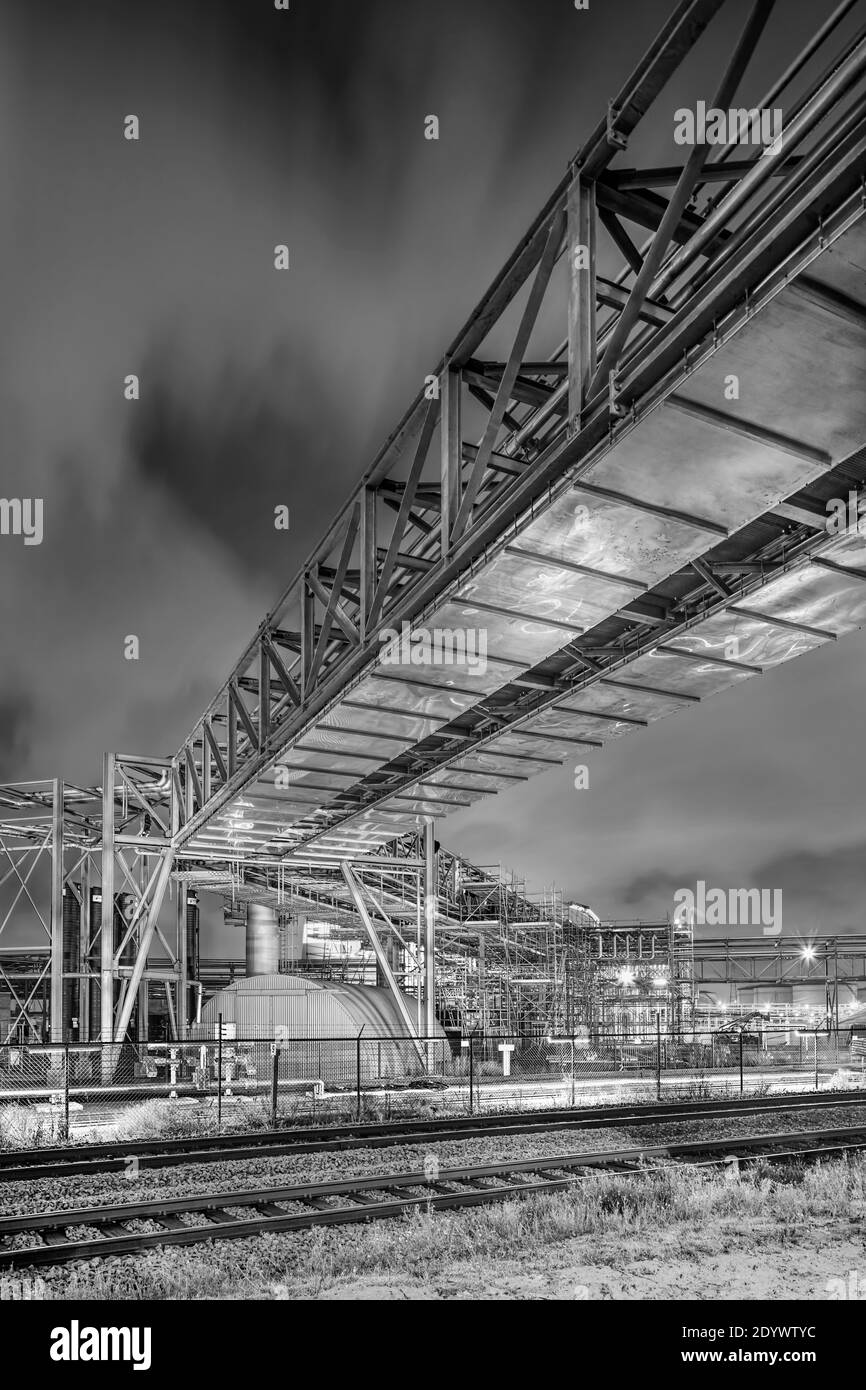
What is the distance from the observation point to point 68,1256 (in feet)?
28.9

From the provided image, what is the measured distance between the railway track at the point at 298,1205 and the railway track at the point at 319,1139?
2.92m

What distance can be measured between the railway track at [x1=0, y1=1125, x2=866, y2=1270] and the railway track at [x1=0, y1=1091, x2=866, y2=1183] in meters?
2.92

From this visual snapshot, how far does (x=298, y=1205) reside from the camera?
10820mm

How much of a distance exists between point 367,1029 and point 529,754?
15986 mm

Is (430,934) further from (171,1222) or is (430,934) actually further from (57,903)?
(171,1222)

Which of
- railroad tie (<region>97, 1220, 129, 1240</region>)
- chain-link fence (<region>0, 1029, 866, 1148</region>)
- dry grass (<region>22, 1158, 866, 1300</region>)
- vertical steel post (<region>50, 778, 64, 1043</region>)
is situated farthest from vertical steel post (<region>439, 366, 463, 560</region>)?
vertical steel post (<region>50, 778, 64, 1043</region>)

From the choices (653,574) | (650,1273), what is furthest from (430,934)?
(650,1273)

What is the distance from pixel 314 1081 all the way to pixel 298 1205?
14050 millimetres

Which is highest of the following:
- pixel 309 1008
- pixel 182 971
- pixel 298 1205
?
pixel 298 1205

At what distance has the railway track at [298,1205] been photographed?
9.23 m

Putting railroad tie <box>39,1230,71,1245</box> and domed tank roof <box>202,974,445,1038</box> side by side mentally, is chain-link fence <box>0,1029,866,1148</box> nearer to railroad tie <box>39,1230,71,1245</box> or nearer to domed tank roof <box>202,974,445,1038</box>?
domed tank roof <box>202,974,445,1038</box>

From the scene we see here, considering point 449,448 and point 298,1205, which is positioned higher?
point 449,448

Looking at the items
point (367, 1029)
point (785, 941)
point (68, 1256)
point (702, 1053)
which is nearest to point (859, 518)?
point (68, 1256)

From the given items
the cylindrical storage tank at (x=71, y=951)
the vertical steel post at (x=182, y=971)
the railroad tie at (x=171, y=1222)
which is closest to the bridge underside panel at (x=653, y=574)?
the railroad tie at (x=171, y=1222)
